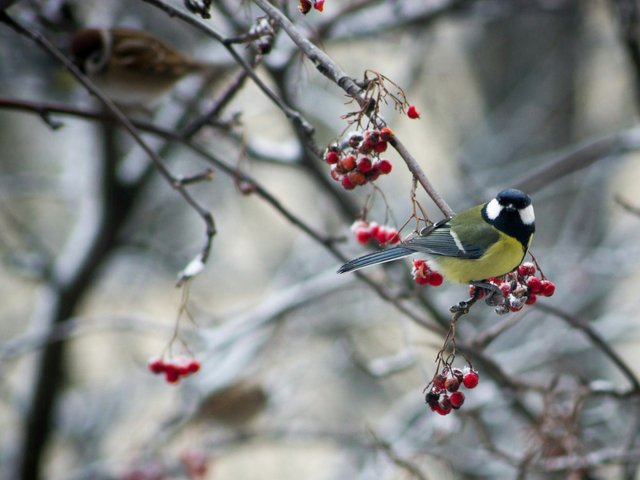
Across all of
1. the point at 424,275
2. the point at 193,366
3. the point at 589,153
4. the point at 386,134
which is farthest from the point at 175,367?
the point at 589,153

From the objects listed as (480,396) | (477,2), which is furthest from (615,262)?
(477,2)

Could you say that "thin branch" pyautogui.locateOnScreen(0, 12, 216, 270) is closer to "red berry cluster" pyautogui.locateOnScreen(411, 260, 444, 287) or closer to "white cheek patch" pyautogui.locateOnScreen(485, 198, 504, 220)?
"red berry cluster" pyautogui.locateOnScreen(411, 260, 444, 287)

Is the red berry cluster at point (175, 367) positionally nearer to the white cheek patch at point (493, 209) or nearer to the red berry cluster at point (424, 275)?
the red berry cluster at point (424, 275)

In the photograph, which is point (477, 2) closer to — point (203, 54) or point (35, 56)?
point (203, 54)

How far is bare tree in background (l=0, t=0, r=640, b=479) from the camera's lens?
2309 mm

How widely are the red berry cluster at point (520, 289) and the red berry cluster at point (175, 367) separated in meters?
0.98

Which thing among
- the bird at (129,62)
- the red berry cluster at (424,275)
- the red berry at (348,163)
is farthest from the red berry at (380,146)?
the bird at (129,62)

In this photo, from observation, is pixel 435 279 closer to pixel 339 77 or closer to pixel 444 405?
pixel 444 405

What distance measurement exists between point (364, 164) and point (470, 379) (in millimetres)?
567

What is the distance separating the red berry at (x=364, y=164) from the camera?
168cm

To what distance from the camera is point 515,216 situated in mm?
2295

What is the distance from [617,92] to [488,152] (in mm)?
2391

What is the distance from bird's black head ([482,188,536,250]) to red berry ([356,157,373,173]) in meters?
0.75

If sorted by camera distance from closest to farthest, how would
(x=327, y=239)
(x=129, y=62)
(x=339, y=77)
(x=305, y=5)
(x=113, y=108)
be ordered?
1. (x=339, y=77)
2. (x=305, y=5)
3. (x=113, y=108)
4. (x=327, y=239)
5. (x=129, y=62)
